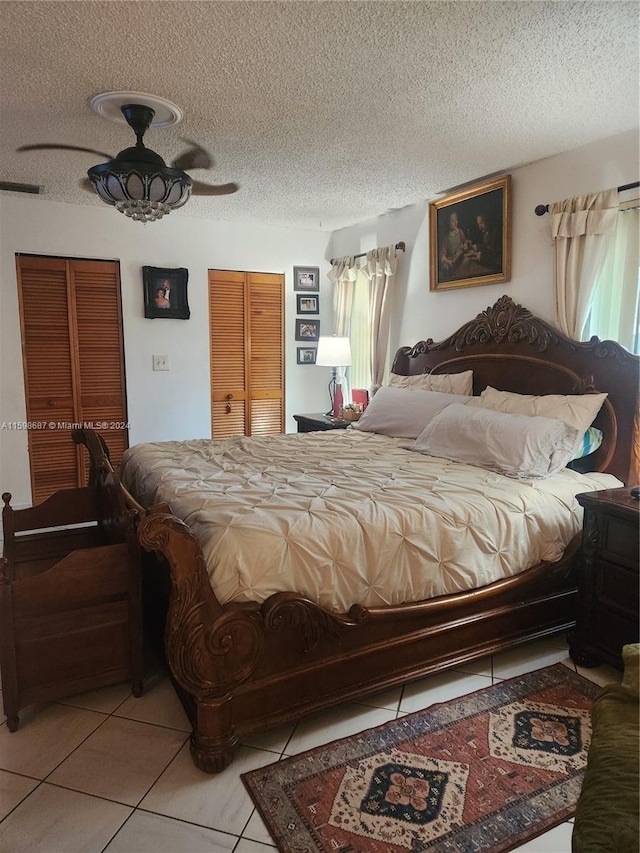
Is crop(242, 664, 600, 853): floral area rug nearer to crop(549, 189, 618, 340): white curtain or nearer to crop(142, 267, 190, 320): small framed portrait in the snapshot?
crop(549, 189, 618, 340): white curtain

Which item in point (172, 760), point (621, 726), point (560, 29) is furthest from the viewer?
point (560, 29)

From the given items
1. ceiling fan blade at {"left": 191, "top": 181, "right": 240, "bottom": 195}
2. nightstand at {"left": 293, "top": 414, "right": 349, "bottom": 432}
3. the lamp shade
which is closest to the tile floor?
nightstand at {"left": 293, "top": 414, "right": 349, "bottom": 432}

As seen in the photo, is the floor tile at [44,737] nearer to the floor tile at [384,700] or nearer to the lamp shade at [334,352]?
the floor tile at [384,700]

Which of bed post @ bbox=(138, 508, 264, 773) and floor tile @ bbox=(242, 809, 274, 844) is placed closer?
floor tile @ bbox=(242, 809, 274, 844)

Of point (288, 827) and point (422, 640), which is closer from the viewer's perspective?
point (288, 827)

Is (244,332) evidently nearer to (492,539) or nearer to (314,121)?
(314,121)

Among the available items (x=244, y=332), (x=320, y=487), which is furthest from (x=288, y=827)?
(x=244, y=332)

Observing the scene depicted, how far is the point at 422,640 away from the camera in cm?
207

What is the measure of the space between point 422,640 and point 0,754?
147 cm

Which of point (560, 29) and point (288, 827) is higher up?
point (560, 29)

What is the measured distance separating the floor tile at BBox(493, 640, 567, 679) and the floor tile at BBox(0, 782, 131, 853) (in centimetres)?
147

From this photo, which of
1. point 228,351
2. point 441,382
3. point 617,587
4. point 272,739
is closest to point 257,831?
point 272,739

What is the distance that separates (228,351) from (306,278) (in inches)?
40.5

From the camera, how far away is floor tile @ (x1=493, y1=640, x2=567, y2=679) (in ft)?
7.35
